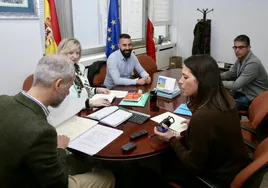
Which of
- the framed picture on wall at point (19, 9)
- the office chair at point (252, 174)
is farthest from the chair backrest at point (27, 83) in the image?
the office chair at point (252, 174)

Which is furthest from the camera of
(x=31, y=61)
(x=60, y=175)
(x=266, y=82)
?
(x=266, y=82)

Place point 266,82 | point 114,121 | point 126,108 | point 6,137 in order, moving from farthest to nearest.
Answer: point 266,82, point 126,108, point 114,121, point 6,137

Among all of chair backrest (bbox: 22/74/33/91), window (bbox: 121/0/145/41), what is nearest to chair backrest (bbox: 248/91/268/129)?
chair backrest (bbox: 22/74/33/91)

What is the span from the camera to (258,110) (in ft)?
6.17

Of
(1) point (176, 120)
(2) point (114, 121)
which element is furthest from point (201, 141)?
(2) point (114, 121)

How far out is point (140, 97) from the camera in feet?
6.97

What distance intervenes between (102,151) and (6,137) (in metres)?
0.51

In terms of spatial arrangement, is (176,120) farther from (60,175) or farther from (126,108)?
(60,175)

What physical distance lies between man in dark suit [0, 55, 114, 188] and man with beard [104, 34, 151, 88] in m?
1.56

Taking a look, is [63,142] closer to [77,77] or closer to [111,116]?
[111,116]

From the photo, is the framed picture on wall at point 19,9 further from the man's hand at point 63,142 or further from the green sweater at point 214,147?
the green sweater at point 214,147

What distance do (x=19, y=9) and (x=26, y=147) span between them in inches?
69.9

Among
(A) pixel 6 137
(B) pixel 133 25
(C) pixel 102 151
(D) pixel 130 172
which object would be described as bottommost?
(D) pixel 130 172

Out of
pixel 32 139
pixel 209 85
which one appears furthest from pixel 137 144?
pixel 32 139
